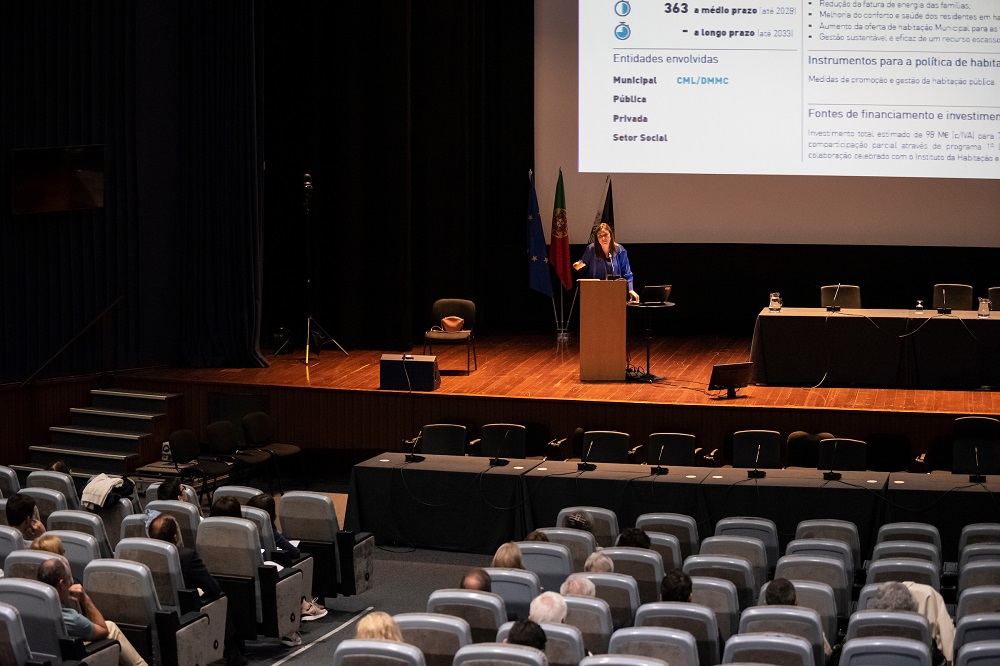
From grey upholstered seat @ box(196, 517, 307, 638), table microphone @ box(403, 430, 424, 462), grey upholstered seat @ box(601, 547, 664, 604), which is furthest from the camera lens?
table microphone @ box(403, 430, 424, 462)

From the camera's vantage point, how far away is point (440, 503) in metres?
10.3

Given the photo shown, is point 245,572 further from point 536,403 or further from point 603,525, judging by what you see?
point 536,403

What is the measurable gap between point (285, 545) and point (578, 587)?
107 inches

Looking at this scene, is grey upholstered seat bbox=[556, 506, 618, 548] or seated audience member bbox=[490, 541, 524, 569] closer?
seated audience member bbox=[490, 541, 524, 569]

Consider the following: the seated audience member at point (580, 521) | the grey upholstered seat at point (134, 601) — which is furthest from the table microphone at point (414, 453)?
the grey upholstered seat at point (134, 601)

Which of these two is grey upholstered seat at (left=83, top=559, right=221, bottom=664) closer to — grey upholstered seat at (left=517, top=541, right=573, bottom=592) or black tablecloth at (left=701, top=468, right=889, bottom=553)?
grey upholstered seat at (left=517, top=541, right=573, bottom=592)

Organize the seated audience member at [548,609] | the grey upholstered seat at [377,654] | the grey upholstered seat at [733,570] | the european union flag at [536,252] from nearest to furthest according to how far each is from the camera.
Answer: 1. the grey upholstered seat at [377,654]
2. the seated audience member at [548,609]
3. the grey upholstered seat at [733,570]
4. the european union flag at [536,252]

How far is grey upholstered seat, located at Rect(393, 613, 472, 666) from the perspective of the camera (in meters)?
5.60

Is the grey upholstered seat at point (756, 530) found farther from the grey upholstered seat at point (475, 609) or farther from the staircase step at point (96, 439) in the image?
the staircase step at point (96, 439)

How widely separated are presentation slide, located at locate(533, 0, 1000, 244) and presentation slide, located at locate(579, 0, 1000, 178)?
0.02 meters

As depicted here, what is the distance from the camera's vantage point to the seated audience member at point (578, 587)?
249 inches

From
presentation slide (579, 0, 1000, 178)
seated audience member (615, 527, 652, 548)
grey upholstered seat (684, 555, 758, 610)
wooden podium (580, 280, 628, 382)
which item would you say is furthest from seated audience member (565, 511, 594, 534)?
presentation slide (579, 0, 1000, 178)

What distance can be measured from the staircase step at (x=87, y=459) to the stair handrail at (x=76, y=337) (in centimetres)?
72

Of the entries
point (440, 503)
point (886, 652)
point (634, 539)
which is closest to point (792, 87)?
point (440, 503)
